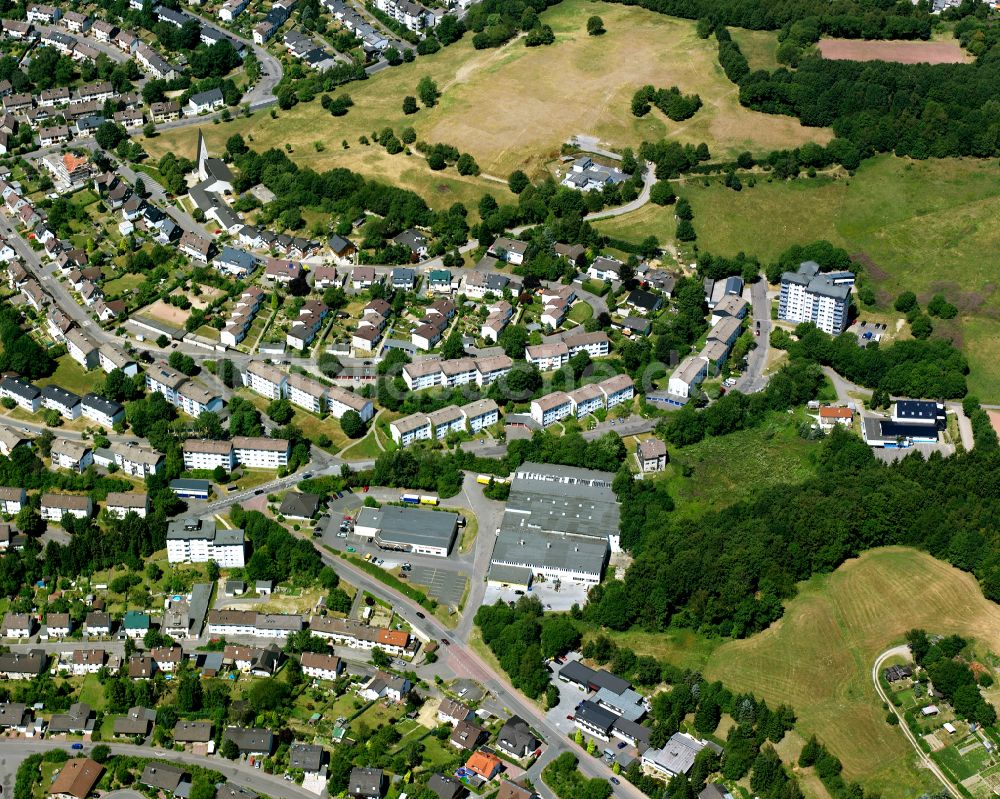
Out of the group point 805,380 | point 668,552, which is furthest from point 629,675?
point 805,380

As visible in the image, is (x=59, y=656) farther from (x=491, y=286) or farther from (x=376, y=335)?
(x=491, y=286)

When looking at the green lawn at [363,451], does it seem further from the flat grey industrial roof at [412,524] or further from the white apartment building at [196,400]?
the white apartment building at [196,400]

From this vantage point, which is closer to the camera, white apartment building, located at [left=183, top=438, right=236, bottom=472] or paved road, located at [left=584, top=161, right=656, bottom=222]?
white apartment building, located at [left=183, top=438, right=236, bottom=472]

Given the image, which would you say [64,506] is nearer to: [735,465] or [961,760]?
[735,465]

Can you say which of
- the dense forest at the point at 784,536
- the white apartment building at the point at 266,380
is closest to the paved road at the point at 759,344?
the dense forest at the point at 784,536

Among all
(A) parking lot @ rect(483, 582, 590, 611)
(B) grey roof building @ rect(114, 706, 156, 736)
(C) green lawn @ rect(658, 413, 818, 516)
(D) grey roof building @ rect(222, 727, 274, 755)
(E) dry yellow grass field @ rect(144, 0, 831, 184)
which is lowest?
(A) parking lot @ rect(483, 582, 590, 611)

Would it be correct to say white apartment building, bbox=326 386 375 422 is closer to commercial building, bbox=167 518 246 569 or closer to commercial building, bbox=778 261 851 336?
commercial building, bbox=167 518 246 569

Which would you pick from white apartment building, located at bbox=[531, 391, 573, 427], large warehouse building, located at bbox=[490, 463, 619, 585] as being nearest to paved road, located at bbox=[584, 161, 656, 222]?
white apartment building, located at bbox=[531, 391, 573, 427]

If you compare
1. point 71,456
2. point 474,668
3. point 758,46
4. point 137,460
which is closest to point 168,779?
point 474,668
